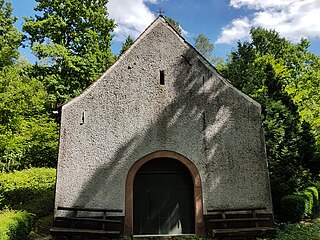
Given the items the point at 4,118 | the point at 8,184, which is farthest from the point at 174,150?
the point at 8,184

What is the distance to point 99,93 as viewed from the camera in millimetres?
9953

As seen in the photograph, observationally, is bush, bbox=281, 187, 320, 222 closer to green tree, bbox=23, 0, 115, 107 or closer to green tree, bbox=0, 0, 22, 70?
green tree, bbox=23, 0, 115, 107

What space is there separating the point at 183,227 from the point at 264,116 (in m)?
8.47

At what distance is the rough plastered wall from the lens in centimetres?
930

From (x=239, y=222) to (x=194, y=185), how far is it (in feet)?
5.84

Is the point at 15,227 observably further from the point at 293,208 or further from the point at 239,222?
the point at 293,208

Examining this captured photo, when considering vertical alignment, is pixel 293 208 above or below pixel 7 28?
below

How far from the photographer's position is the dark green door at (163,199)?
30.9 ft

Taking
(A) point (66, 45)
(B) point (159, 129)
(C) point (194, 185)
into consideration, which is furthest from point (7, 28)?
(C) point (194, 185)

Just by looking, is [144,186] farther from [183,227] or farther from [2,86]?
[2,86]

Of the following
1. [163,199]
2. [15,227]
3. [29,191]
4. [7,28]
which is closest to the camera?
[15,227]

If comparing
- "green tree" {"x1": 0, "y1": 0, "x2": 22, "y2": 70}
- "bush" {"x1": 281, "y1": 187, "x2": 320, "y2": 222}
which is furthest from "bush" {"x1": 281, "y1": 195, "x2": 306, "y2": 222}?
"green tree" {"x1": 0, "y1": 0, "x2": 22, "y2": 70}

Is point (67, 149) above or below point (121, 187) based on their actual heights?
above

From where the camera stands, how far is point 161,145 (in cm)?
961
